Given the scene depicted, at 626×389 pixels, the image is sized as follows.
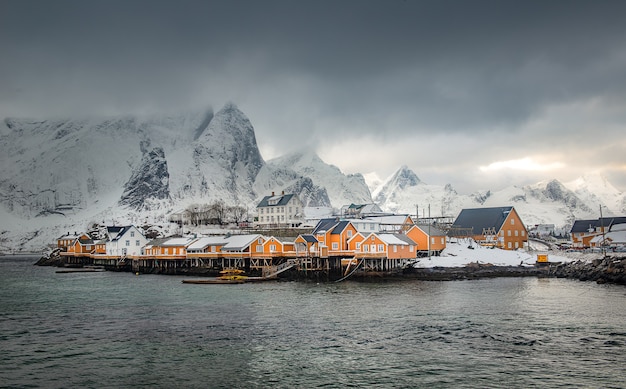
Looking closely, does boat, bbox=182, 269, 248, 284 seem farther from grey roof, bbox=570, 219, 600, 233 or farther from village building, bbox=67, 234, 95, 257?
grey roof, bbox=570, 219, 600, 233

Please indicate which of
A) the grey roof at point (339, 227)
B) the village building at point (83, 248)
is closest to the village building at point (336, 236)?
the grey roof at point (339, 227)

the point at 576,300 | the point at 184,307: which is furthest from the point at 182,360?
the point at 576,300

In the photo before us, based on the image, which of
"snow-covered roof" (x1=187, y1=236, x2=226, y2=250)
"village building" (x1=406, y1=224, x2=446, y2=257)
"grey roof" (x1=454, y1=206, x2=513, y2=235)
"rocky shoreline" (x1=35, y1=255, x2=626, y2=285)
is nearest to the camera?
"rocky shoreline" (x1=35, y1=255, x2=626, y2=285)

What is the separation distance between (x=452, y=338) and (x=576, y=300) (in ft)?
Answer: 70.0

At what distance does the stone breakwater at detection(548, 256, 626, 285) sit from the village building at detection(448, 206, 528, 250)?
23.0 m

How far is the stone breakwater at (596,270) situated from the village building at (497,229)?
2296 cm

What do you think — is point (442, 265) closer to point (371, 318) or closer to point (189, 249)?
point (371, 318)

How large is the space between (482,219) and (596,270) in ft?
122

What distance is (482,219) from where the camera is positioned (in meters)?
102

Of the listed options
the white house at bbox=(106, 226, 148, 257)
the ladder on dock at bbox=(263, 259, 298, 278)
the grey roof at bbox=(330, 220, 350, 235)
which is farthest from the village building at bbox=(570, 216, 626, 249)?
the white house at bbox=(106, 226, 148, 257)

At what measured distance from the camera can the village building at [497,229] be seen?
9688 centimetres

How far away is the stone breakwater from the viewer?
203ft

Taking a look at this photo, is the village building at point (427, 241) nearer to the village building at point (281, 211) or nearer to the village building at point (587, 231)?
the village building at point (587, 231)

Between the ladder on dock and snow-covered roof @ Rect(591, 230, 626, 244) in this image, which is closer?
the ladder on dock
